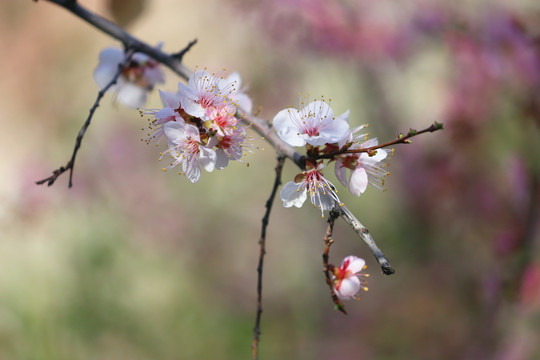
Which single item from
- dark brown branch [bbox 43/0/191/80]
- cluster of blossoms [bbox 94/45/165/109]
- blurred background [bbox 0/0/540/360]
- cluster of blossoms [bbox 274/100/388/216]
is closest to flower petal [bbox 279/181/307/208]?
cluster of blossoms [bbox 274/100/388/216]

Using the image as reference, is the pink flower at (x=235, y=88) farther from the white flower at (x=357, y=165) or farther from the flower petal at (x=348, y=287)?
the flower petal at (x=348, y=287)

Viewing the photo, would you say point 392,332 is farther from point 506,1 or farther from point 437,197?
point 506,1

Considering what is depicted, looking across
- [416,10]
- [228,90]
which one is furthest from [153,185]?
[228,90]

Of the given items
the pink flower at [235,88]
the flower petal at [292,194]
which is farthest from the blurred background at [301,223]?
the flower petal at [292,194]

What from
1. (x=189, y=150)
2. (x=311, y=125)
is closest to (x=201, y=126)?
(x=189, y=150)

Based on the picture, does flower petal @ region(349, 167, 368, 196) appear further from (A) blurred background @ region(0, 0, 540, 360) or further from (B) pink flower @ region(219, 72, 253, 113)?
(A) blurred background @ region(0, 0, 540, 360)

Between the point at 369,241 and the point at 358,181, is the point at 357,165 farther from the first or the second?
the point at 369,241
